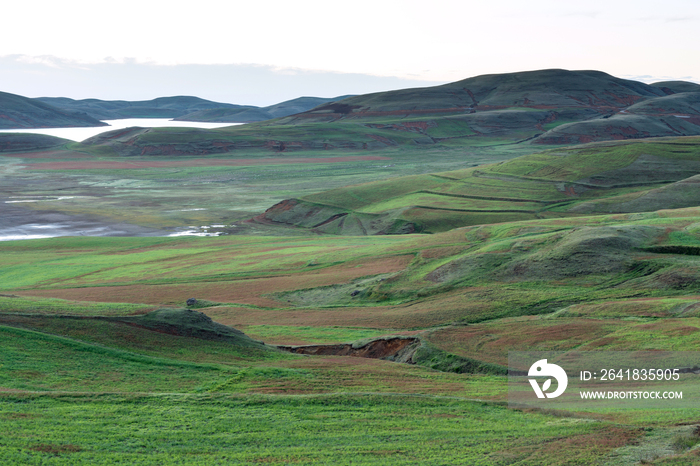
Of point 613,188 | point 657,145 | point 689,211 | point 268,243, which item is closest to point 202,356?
point 268,243

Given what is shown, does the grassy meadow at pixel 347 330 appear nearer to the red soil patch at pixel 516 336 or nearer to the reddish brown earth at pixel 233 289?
the red soil patch at pixel 516 336

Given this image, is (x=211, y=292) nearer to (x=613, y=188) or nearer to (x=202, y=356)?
(x=202, y=356)

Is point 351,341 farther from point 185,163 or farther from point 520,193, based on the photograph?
point 185,163

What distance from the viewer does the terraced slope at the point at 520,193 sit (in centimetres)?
8075

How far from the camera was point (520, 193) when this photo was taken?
90812mm

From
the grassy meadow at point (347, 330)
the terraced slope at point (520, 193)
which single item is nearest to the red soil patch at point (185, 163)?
the terraced slope at point (520, 193)

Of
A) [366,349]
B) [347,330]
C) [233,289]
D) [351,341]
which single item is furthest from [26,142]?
[366,349]

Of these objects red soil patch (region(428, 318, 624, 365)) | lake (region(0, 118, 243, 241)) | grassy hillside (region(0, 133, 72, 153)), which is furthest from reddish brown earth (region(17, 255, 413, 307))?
grassy hillside (region(0, 133, 72, 153))

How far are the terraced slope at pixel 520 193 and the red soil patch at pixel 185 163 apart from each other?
64630mm

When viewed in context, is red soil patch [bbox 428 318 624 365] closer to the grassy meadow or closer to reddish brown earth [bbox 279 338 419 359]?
the grassy meadow

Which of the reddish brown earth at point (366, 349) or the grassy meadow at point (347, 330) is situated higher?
the grassy meadow at point (347, 330)

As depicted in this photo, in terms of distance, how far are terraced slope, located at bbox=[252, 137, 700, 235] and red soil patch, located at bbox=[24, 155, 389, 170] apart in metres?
64.6

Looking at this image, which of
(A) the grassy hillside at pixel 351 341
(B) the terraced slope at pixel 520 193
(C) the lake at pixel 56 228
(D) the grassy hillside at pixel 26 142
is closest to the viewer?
(A) the grassy hillside at pixel 351 341

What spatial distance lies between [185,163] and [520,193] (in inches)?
3986
